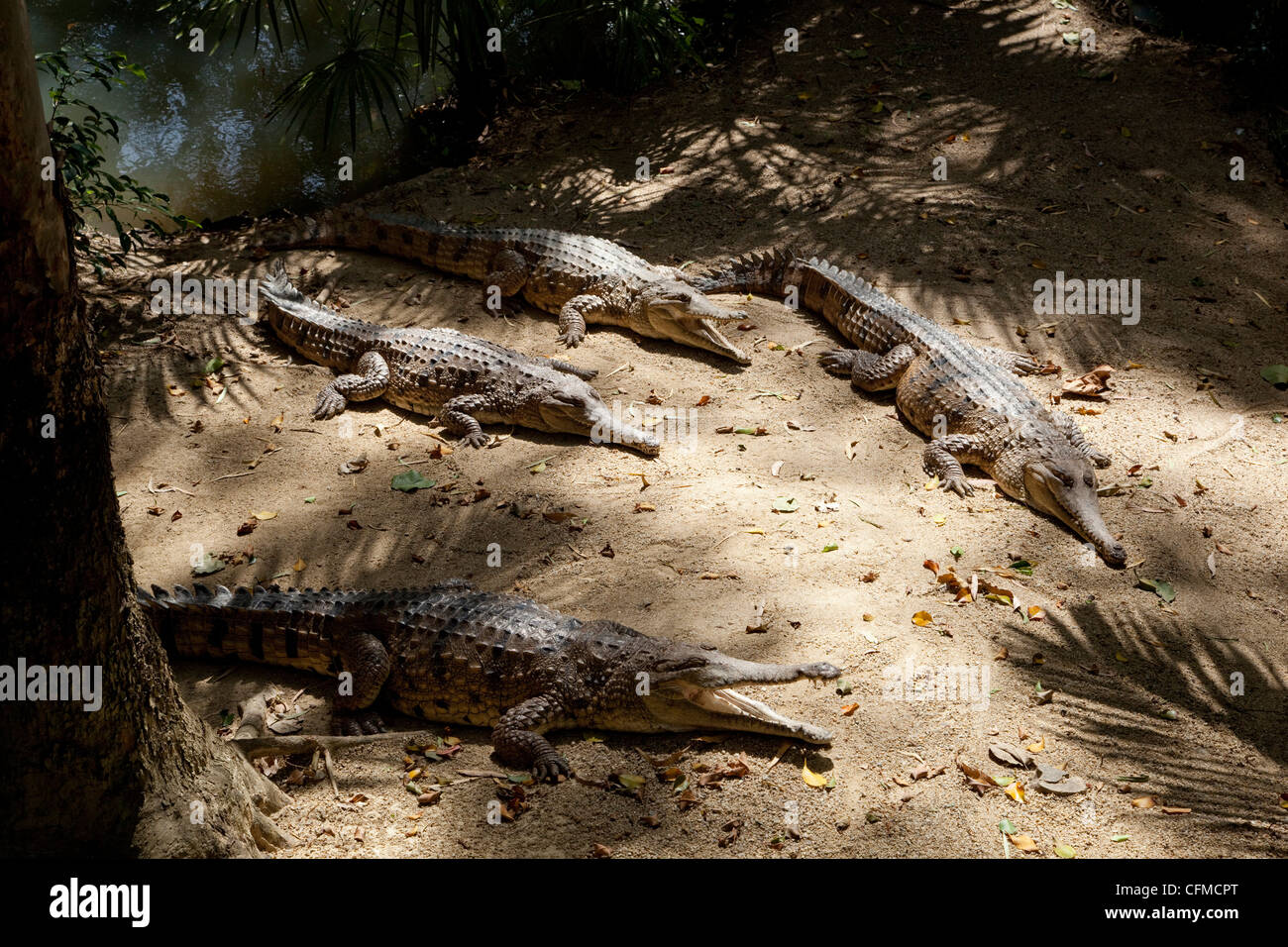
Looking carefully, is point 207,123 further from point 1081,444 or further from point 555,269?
point 1081,444

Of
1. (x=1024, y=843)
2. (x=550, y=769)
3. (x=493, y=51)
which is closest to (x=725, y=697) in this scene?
(x=550, y=769)

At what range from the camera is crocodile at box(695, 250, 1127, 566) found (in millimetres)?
5770

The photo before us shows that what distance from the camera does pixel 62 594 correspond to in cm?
259

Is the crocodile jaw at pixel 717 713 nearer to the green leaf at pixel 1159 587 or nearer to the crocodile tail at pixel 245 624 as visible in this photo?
the crocodile tail at pixel 245 624

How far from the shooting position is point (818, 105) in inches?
418

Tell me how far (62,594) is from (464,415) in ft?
13.9

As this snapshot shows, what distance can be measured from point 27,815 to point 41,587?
72 centimetres

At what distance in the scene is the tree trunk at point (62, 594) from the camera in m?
2.34

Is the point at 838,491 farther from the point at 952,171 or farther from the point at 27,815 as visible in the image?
the point at 952,171

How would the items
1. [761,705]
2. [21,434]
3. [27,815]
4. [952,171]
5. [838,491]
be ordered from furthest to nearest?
1. [952,171]
2. [838,491]
3. [761,705]
4. [27,815]
5. [21,434]

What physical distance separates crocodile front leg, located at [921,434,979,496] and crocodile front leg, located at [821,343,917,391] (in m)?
0.76

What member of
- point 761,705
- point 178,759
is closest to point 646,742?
point 761,705

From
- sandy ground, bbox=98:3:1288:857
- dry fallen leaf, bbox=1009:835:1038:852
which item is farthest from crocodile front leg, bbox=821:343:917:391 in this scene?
dry fallen leaf, bbox=1009:835:1038:852

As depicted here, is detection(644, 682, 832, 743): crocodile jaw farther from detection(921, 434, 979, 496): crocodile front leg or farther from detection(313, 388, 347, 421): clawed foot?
detection(313, 388, 347, 421): clawed foot
